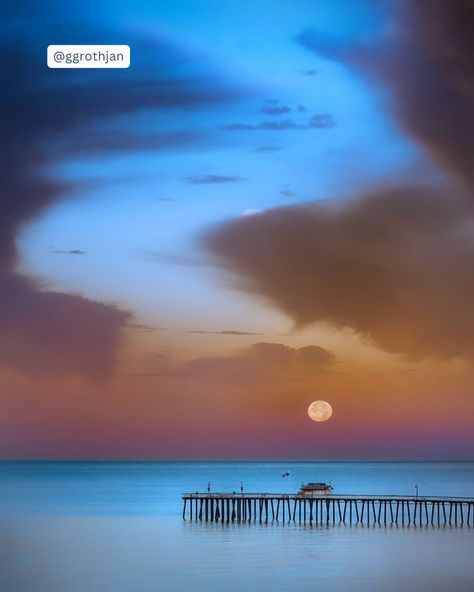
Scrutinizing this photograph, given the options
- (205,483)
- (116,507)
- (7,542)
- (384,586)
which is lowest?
(384,586)

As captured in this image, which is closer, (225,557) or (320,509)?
(225,557)

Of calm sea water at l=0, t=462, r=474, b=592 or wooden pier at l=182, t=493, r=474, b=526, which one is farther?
wooden pier at l=182, t=493, r=474, b=526

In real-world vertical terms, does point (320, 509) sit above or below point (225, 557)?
above

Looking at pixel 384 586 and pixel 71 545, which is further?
pixel 71 545

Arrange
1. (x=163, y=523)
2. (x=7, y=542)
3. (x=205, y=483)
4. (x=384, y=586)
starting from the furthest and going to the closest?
(x=205, y=483) → (x=163, y=523) → (x=7, y=542) → (x=384, y=586)

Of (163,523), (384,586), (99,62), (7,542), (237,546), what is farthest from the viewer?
(163,523)

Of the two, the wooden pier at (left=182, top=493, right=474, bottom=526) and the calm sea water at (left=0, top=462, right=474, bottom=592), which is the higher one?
the wooden pier at (left=182, top=493, right=474, bottom=526)

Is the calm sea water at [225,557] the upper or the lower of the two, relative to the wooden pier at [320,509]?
lower

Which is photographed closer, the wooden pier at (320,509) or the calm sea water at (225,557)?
the calm sea water at (225,557)

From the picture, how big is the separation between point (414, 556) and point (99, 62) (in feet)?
69.0

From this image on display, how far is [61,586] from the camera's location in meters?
24.3

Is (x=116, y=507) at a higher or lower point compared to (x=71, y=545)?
higher

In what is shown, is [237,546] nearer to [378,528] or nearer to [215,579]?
[215,579]

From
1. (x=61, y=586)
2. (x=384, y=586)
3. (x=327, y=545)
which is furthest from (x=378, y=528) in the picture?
(x=61, y=586)
